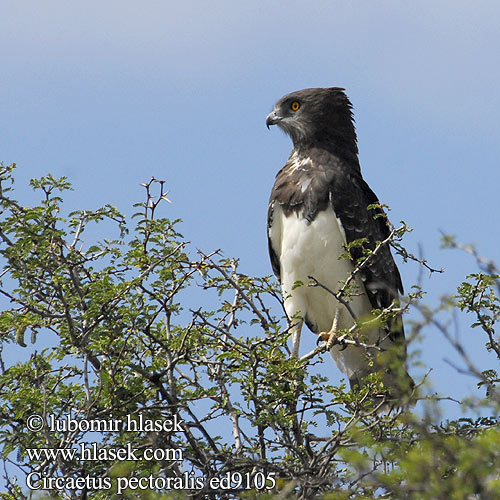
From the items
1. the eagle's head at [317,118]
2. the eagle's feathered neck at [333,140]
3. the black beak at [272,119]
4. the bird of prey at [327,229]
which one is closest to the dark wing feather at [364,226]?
the bird of prey at [327,229]

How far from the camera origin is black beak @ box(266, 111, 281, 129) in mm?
9320

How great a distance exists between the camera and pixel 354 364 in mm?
8758

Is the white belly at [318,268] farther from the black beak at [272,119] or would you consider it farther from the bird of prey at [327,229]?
the black beak at [272,119]

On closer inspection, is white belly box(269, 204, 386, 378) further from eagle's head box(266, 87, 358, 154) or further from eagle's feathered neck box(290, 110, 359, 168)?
eagle's head box(266, 87, 358, 154)

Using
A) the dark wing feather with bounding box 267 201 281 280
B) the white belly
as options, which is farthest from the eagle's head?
the white belly

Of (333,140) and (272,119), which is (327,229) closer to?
(333,140)

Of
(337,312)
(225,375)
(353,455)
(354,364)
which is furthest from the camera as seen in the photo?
(354,364)

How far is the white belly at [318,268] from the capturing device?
318 inches

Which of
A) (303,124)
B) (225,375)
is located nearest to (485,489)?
(225,375)

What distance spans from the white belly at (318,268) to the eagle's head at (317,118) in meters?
1.04

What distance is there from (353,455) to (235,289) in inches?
132

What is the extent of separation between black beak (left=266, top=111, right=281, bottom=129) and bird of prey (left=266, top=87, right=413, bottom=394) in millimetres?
72

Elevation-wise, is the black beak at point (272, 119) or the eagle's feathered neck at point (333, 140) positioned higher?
the black beak at point (272, 119)

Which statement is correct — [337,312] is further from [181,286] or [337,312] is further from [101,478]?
[101,478]
